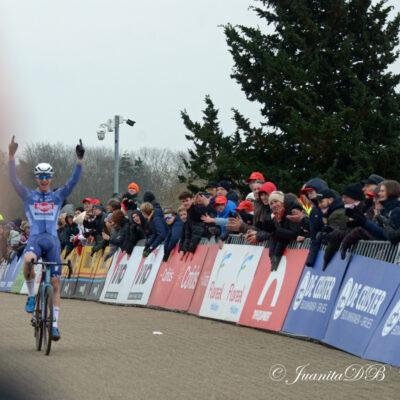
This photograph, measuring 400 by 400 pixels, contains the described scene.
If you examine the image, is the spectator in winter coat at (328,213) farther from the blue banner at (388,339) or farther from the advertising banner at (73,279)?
the advertising banner at (73,279)

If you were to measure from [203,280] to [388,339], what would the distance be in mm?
7638

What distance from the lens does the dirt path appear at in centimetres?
664

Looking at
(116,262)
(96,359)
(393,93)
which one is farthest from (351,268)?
(393,93)

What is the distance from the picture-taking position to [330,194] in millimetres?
11359

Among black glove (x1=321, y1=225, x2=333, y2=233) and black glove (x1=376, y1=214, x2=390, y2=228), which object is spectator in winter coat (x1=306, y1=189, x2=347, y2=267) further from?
black glove (x1=376, y1=214, x2=390, y2=228)

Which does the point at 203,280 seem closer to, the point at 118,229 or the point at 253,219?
the point at 253,219

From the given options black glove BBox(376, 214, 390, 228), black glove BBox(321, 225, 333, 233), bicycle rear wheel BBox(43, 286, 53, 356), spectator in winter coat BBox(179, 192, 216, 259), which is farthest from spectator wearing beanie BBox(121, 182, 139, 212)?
black glove BBox(376, 214, 390, 228)

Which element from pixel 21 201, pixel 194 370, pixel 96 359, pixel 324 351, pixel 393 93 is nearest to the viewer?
pixel 21 201

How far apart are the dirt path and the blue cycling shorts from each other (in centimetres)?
99

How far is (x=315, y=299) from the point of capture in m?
11.1

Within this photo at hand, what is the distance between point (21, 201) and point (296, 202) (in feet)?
35.7

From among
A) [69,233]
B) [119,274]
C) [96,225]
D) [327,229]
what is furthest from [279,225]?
[69,233]

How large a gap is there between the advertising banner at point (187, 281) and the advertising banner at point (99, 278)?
4601mm

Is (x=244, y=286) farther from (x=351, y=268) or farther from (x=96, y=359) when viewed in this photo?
(x=96, y=359)
